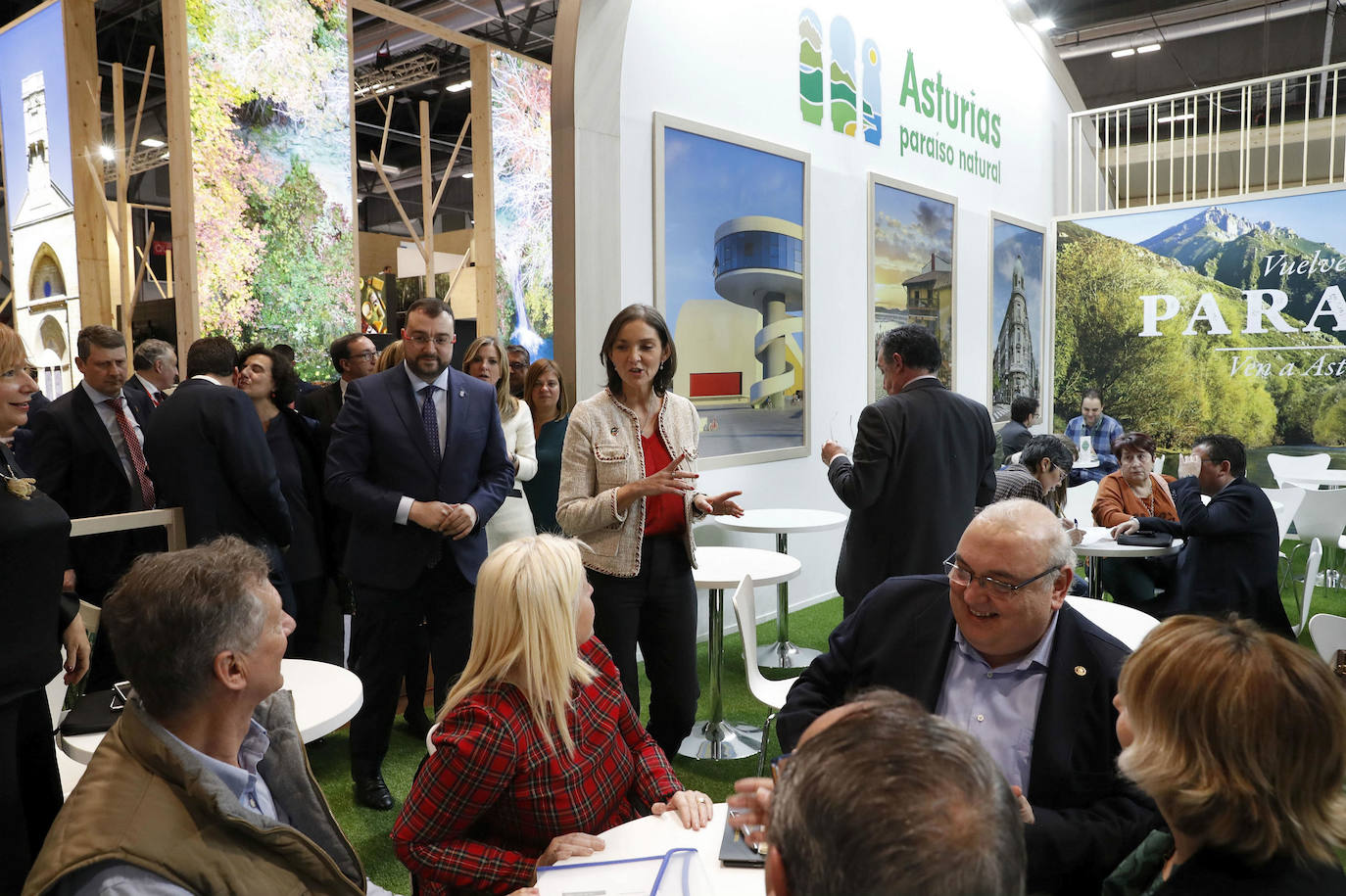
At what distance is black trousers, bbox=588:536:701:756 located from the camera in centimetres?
293

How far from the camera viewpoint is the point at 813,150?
6.08 m

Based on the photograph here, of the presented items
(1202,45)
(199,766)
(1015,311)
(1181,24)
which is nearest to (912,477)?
(199,766)

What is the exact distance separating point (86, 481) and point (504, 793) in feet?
8.83

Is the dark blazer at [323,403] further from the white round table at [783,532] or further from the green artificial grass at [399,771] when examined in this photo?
the white round table at [783,532]

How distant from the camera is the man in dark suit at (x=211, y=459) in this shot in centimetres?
332

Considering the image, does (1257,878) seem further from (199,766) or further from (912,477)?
(912,477)

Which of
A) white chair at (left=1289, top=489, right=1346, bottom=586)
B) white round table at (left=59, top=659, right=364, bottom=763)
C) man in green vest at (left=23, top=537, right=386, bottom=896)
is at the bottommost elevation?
white chair at (left=1289, top=489, right=1346, bottom=586)

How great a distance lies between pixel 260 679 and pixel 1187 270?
32.1 feet

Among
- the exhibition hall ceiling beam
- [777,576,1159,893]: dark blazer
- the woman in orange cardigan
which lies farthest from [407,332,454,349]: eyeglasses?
the exhibition hall ceiling beam

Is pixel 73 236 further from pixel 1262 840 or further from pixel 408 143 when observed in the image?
pixel 408 143

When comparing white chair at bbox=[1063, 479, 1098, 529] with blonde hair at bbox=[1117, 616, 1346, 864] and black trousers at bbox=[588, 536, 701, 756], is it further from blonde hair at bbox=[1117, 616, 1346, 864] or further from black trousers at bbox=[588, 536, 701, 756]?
blonde hair at bbox=[1117, 616, 1346, 864]

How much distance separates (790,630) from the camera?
18.6ft

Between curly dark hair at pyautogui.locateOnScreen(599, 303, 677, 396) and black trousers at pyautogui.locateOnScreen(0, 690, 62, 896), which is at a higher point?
curly dark hair at pyautogui.locateOnScreen(599, 303, 677, 396)

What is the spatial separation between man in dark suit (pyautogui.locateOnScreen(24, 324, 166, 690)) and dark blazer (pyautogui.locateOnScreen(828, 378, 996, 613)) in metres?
2.66
